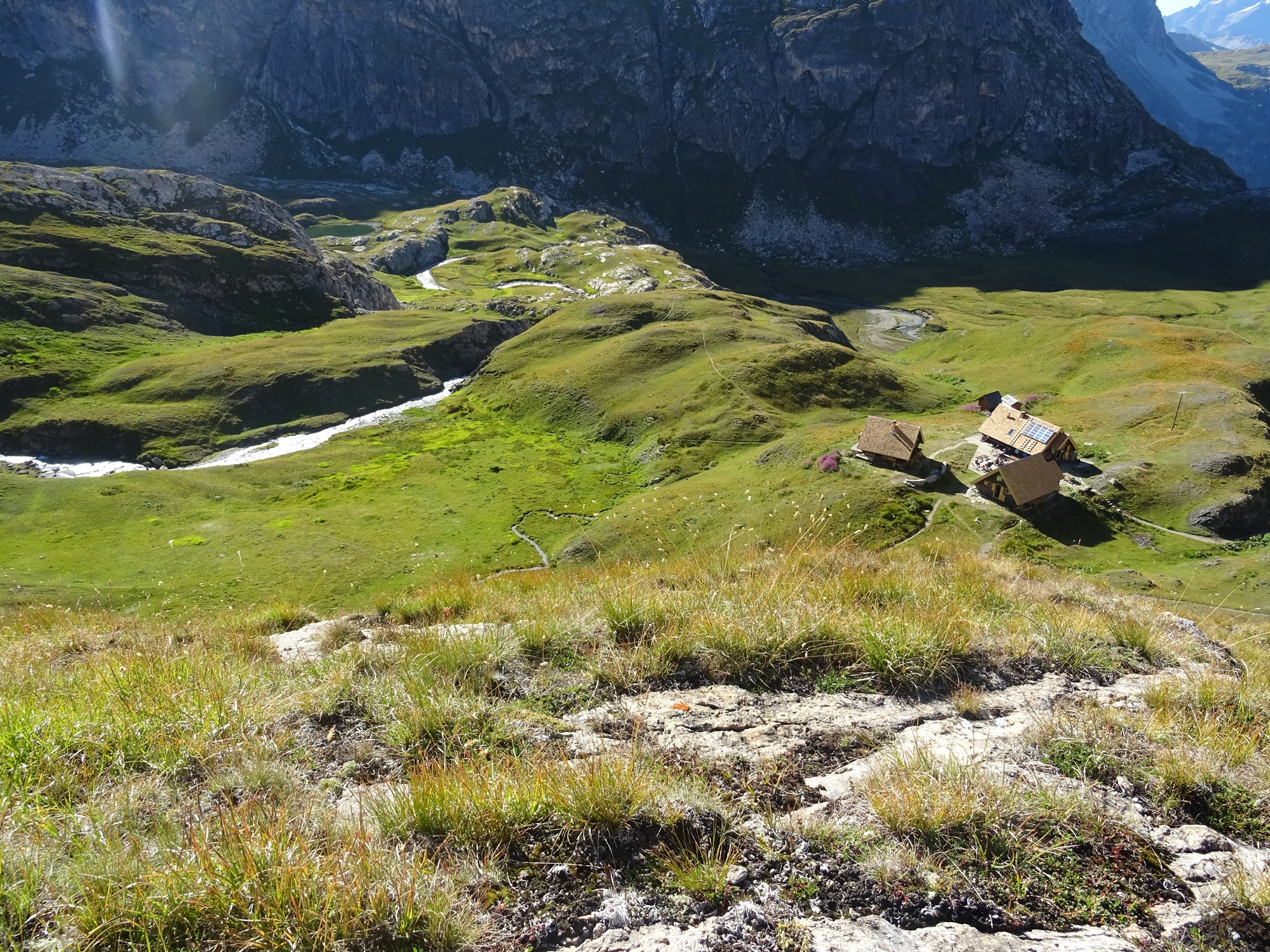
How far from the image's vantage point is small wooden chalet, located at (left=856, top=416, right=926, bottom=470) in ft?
165

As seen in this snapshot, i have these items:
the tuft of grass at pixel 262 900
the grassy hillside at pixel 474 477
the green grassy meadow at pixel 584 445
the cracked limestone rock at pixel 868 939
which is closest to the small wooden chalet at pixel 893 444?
the green grassy meadow at pixel 584 445

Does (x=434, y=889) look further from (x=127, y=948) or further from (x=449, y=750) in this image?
(x=449, y=750)

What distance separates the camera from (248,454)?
80.3m

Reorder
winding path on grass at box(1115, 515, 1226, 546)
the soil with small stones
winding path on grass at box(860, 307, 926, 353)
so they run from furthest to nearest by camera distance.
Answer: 1. winding path on grass at box(860, 307, 926, 353)
2. winding path on grass at box(1115, 515, 1226, 546)
3. the soil with small stones

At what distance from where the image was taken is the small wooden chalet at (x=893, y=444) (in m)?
50.2

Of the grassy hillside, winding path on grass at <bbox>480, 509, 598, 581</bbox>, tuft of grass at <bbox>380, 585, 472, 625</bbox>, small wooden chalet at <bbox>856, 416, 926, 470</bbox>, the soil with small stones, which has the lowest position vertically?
winding path on grass at <bbox>480, 509, 598, 581</bbox>

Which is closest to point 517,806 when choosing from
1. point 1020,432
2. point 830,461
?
point 830,461

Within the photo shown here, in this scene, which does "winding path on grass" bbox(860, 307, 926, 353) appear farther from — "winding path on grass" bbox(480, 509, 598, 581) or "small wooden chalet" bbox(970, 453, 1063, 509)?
"winding path on grass" bbox(480, 509, 598, 581)

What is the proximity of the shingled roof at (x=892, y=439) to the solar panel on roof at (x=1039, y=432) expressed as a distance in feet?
25.5

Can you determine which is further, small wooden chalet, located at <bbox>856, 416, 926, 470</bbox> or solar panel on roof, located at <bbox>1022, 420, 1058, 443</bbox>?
small wooden chalet, located at <bbox>856, 416, 926, 470</bbox>

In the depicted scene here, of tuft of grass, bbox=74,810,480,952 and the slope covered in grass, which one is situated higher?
tuft of grass, bbox=74,810,480,952

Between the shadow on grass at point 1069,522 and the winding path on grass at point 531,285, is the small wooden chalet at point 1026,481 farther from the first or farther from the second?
the winding path on grass at point 531,285

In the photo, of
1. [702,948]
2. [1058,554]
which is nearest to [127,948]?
[702,948]

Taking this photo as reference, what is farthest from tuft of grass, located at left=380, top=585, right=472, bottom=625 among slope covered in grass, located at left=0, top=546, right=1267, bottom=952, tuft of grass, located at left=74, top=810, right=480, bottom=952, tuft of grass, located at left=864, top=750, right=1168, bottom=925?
tuft of grass, located at left=864, top=750, right=1168, bottom=925
